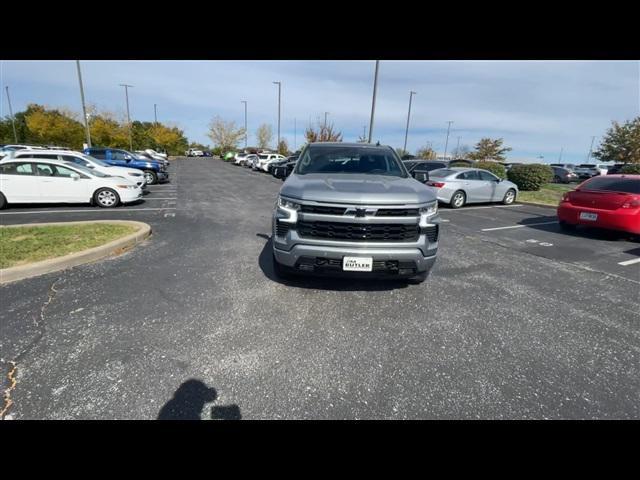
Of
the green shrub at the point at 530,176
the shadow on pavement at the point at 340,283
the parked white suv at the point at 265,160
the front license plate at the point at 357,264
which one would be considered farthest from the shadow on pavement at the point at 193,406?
the parked white suv at the point at 265,160

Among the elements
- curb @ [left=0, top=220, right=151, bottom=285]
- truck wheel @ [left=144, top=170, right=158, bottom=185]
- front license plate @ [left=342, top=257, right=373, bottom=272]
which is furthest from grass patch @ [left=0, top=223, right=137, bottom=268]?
truck wheel @ [left=144, top=170, right=158, bottom=185]

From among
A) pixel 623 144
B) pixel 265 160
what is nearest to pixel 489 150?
pixel 623 144

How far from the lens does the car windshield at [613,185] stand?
6297 millimetres

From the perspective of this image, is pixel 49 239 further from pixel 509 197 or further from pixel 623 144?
pixel 623 144

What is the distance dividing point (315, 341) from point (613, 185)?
7889 millimetres

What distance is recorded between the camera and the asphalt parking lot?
2033 millimetres

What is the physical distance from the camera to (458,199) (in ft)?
35.3

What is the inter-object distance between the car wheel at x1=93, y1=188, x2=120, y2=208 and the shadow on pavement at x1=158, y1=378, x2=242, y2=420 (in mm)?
8817

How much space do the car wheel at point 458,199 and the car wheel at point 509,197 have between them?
2.26 metres

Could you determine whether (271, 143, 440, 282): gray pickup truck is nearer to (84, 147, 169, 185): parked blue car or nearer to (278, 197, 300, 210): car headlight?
(278, 197, 300, 210): car headlight

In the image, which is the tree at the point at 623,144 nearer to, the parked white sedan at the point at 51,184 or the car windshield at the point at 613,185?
the car windshield at the point at 613,185
